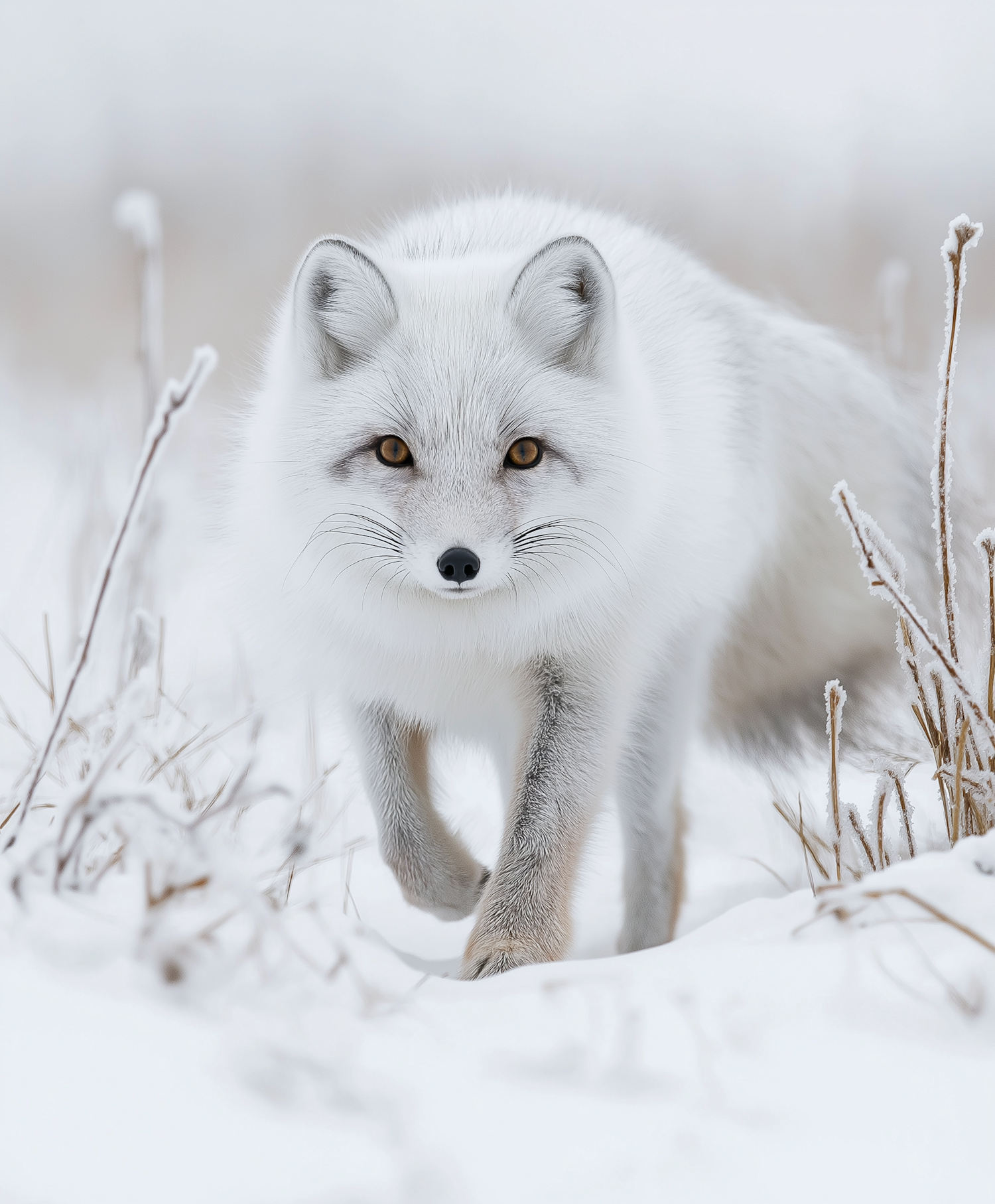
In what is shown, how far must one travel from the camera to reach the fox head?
2080 mm

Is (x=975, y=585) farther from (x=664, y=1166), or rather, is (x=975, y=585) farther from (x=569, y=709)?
(x=664, y=1166)

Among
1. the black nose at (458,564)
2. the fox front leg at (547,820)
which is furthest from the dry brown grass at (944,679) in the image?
the black nose at (458,564)

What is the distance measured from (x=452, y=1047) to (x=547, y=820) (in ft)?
3.39

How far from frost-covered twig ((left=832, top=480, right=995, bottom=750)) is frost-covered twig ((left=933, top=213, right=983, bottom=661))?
0.11 m

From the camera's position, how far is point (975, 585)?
3.21 metres

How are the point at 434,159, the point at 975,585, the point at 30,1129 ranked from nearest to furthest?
the point at 30,1129 < the point at 975,585 < the point at 434,159

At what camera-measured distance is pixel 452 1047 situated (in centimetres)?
126

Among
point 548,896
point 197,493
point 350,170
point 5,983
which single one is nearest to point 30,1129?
point 5,983

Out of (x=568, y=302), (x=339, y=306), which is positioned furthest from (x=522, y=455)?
(x=339, y=306)

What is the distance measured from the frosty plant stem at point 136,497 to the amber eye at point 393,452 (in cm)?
70

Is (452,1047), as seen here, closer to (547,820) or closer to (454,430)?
(547,820)

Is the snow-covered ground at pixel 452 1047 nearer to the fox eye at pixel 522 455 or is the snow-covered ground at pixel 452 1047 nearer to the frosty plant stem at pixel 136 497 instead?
the frosty plant stem at pixel 136 497

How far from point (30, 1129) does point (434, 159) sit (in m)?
9.13

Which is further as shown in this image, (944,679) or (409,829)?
(409,829)
